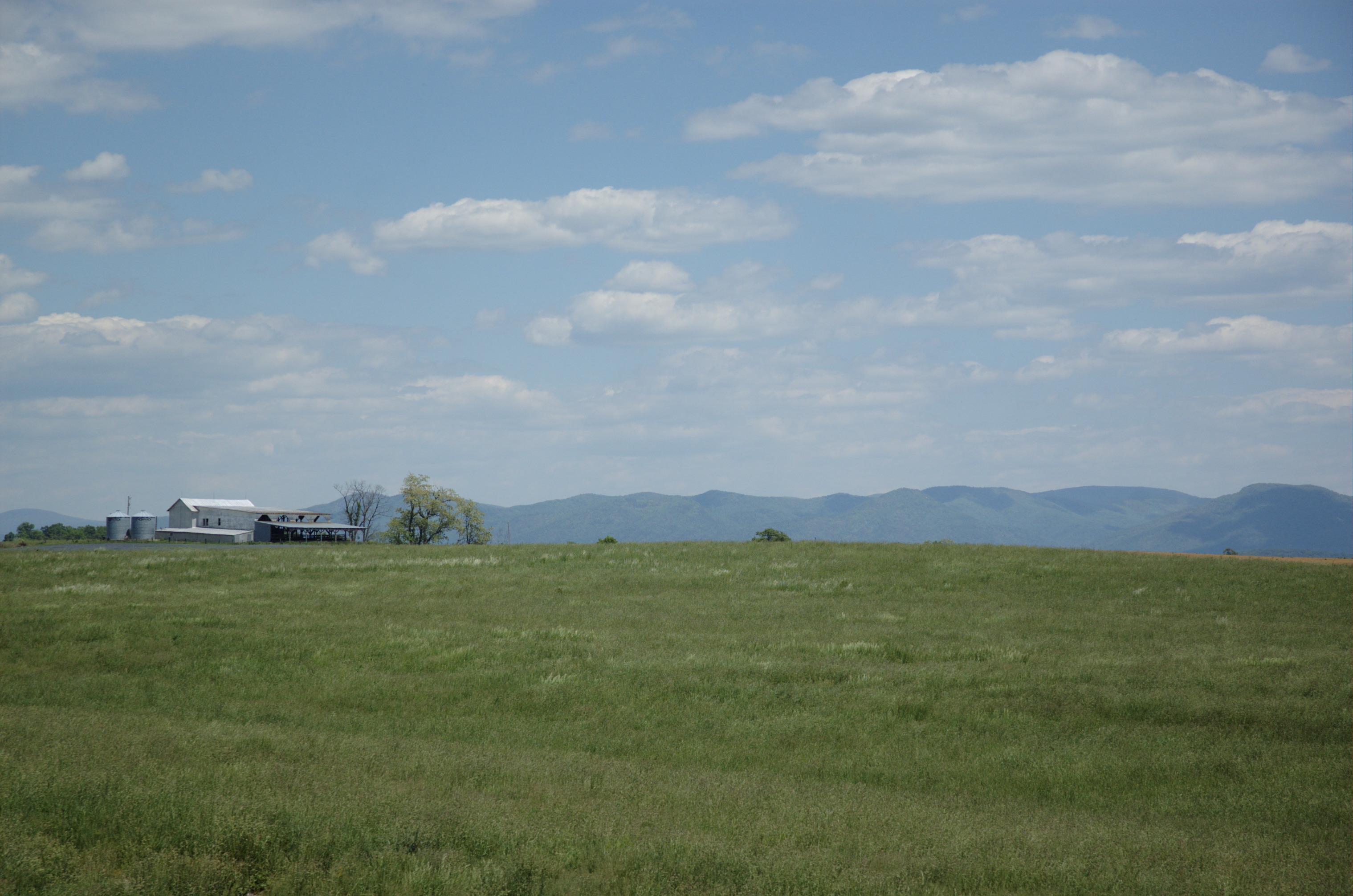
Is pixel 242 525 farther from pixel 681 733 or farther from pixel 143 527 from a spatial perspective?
pixel 681 733

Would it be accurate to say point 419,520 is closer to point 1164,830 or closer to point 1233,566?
point 1233,566

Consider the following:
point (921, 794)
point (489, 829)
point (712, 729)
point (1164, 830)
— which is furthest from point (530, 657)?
point (1164, 830)

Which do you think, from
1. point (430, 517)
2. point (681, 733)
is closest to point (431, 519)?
point (430, 517)

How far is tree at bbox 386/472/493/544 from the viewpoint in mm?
133250

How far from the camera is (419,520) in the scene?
134750 mm

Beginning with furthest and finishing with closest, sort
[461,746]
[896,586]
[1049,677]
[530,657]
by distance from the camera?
[896,586] → [530,657] → [1049,677] → [461,746]

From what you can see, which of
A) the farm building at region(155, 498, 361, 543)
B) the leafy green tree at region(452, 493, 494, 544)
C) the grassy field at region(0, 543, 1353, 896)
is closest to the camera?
the grassy field at region(0, 543, 1353, 896)

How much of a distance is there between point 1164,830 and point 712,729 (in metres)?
8.65

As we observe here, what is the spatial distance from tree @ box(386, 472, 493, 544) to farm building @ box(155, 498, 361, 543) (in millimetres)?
7562

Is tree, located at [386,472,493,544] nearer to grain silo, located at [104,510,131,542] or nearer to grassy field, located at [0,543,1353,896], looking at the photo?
grain silo, located at [104,510,131,542]

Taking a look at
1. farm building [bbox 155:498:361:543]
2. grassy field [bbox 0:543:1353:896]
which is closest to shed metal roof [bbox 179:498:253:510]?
farm building [bbox 155:498:361:543]

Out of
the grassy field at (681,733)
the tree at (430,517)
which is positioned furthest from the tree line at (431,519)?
the grassy field at (681,733)

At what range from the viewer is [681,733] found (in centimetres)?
1759

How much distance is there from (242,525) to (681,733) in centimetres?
13376
